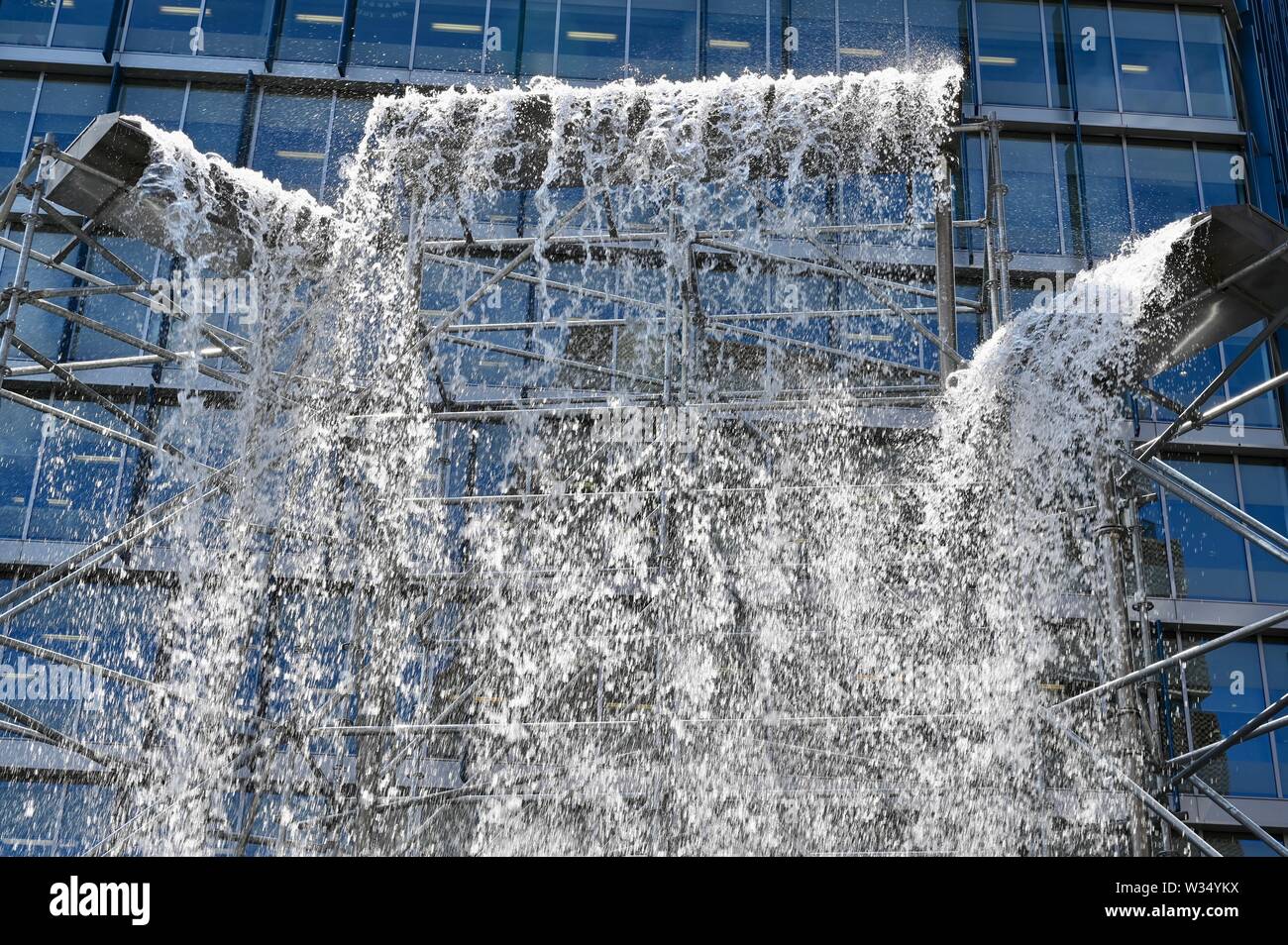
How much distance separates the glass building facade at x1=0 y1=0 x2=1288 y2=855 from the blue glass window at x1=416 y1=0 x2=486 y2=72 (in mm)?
30

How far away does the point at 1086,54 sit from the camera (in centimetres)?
1875

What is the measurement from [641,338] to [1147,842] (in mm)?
8032

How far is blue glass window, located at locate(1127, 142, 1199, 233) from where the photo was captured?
58.9ft

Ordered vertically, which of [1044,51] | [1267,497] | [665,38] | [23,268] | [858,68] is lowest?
[23,268]

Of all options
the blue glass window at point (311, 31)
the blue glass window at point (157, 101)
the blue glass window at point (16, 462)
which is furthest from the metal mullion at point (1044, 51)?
the blue glass window at point (16, 462)

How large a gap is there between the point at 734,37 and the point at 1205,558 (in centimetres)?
926

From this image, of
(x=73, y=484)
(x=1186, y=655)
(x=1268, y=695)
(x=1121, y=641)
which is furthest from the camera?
(x=1268, y=695)

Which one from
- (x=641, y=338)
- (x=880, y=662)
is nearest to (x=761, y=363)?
(x=641, y=338)

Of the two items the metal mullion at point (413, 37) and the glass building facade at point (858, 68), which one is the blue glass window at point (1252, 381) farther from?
the metal mullion at point (413, 37)

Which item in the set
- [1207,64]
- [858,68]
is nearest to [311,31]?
[858,68]

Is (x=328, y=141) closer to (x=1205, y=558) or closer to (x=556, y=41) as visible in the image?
(x=556, y=41)

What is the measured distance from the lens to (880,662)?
36.2ft

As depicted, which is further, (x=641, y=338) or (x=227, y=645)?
(x=641, y=338)

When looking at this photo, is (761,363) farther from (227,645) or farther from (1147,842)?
(1147,842)
